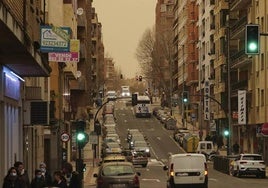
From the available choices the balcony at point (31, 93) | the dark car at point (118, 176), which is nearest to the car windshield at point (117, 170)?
the dark car at point (118, 176)

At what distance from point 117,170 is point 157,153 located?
188 ft

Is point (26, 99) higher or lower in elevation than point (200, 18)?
lower

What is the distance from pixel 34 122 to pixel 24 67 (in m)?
6.76

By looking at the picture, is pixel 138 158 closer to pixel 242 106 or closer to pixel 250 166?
pixel 242 106

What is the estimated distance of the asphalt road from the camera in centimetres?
4359

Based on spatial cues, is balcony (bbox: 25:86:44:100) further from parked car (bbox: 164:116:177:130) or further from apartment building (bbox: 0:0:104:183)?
parked car (bbox: 164:116:177:130)

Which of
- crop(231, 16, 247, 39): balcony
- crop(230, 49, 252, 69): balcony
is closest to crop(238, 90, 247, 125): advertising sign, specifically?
crop(230, 49, 252, 69): balcony

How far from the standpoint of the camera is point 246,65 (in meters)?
74.0

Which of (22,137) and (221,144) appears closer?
(22,137)

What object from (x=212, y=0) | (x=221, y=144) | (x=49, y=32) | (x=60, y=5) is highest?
(x=212, y=0)

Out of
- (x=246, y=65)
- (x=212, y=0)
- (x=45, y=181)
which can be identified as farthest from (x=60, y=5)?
(x=212, y=0)

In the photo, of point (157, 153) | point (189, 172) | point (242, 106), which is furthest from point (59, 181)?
point (157, 153)

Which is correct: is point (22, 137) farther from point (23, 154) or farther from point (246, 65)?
point (246, 65)

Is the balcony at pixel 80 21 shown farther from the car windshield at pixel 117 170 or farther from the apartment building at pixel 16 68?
the car windshield at pixel 117 170
